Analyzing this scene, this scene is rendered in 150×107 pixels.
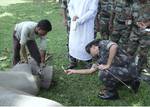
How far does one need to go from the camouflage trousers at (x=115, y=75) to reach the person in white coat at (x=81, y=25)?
1.24 metres

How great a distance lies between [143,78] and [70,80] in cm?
128

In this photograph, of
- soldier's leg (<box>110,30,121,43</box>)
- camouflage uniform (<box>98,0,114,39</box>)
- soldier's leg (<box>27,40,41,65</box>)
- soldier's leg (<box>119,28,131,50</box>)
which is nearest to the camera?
soldier's leg (<box>27,40,41,65</box>)

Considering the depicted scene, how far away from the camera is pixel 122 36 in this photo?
25.2ft

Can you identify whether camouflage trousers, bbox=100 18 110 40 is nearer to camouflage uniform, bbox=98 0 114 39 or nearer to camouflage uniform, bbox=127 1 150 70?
camouflage uniform, bbox=98 0 114 39

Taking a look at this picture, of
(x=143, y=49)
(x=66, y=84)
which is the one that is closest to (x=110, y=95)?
(x=66, y=84)

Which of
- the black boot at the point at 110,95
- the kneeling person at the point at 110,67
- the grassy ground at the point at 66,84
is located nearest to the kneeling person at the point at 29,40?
the grassy ground at the point at 66,84

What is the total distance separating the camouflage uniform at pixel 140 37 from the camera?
714cm

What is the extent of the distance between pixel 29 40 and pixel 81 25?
96cm

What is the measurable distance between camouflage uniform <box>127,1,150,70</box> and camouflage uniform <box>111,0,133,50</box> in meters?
0.18

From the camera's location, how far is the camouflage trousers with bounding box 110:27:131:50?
7570mm

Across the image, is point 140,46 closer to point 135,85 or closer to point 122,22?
point 122,22

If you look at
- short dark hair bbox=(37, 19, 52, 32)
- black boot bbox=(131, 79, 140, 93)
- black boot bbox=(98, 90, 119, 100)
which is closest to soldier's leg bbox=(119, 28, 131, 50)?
black boot bbox=(131, 79, 140, 93)

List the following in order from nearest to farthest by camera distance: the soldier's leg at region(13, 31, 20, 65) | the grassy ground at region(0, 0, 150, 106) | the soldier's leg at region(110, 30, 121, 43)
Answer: the grassy ground at region(0, 0, 150, 106) → the soldier's leg at region(13, 31, 20, 65) → the soldier's leg at region(110, 30, 121, 43)

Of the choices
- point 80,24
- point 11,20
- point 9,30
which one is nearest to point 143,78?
point 80,24
